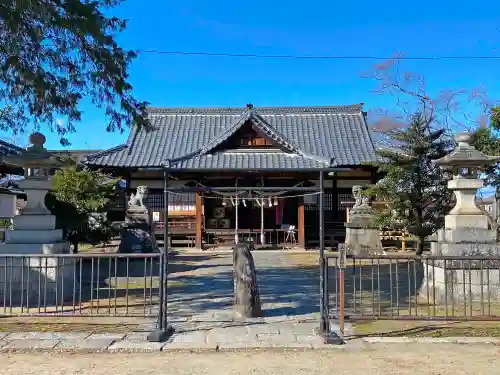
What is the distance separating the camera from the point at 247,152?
21.0 meters

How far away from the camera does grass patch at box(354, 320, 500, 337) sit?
A: 660 centimetres

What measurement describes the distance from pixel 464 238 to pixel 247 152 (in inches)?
503

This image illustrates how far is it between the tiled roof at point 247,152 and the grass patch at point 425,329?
11.4 meters

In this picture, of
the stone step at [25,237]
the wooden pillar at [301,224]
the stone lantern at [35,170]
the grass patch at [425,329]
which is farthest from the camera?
the wooden pillar at [301,224]

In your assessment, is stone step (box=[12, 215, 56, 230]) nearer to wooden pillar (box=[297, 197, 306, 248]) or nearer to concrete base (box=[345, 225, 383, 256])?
concrete base (box=[345, 225, 383, 256])

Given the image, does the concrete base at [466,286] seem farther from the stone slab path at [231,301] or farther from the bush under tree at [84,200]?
the bush under tree at [84,200]

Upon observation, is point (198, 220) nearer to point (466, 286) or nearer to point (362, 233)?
point (362, 233)

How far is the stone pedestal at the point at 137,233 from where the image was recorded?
15953mm

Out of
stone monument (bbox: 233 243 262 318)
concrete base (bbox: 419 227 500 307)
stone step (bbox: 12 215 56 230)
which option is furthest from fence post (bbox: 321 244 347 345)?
stone step (bbox: 12 215 56 230)

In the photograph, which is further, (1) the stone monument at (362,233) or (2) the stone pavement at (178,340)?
(1) the stone monument at (362,233)

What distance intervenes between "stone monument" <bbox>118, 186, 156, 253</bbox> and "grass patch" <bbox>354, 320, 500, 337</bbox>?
10.2m

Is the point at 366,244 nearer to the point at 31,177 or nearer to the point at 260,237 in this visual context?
the point at 260,237

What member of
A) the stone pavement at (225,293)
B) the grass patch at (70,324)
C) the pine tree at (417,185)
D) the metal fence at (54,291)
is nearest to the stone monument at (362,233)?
the pine tree at (417,185)

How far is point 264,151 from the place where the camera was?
21.0 metres
